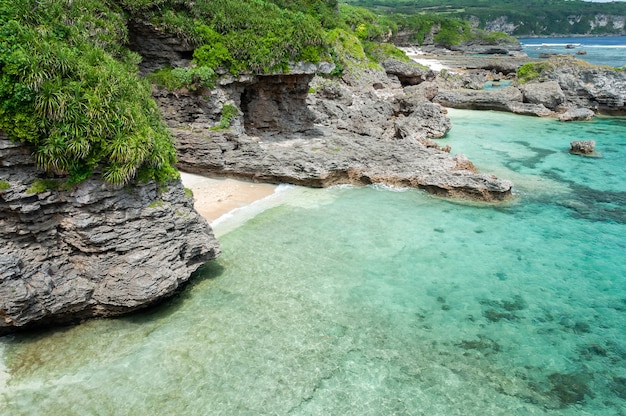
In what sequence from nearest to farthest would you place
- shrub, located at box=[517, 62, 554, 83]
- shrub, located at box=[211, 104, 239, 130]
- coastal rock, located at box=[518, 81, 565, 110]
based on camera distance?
shrub, located at box=[211, 104, 239, 130] → coastal rock, located at box=[518, 81, 565, 110] → shrub, located at box=[517, 62, 554, 83]

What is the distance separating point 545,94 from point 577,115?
197 inches

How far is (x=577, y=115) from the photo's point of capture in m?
45.5

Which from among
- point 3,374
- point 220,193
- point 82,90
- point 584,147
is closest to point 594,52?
point 584,147

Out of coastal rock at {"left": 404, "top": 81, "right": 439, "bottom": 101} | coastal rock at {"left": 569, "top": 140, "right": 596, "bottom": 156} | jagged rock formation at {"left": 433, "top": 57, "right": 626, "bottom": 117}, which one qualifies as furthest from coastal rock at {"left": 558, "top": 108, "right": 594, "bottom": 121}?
coastal rock at {"left": 569, "top": 140, "right": 596, "bottom": 156}

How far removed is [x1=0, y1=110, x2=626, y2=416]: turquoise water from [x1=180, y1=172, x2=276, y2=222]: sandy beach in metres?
1.95

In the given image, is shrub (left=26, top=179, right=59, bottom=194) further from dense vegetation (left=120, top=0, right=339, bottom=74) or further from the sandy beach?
dense vegetation (left=120, top=0, right=339, bottom=74)

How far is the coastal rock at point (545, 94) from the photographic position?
1917 inches

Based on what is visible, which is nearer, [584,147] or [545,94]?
[584,147]

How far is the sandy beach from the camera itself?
20500 mm

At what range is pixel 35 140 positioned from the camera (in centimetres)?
1116

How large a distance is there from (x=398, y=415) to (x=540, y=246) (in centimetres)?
1179

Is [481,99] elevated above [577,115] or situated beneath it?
elevated above

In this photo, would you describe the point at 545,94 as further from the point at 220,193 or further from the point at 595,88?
the point at 220,193

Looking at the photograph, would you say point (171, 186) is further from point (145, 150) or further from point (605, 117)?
point (605, 117)
